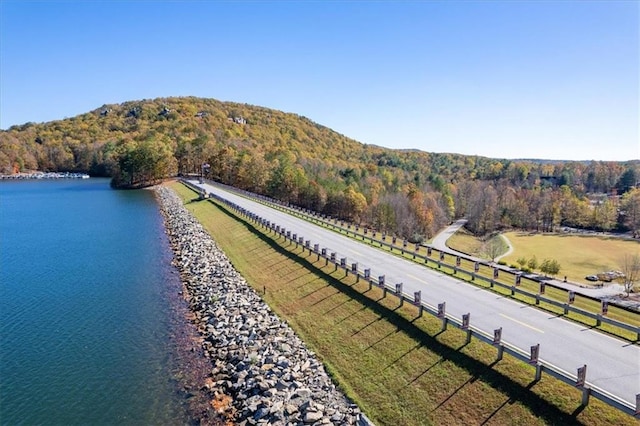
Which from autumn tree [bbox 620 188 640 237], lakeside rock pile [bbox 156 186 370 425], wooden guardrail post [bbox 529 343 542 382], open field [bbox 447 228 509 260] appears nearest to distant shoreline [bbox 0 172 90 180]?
open field [bbox 447 228 509 260]

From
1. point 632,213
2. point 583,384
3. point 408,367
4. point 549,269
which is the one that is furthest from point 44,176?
point 632,213

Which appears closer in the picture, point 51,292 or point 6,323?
point 6,323

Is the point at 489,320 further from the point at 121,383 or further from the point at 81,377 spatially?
the point at 81,377

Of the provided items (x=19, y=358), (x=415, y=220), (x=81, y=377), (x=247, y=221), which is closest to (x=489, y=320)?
(x=81, y=377)

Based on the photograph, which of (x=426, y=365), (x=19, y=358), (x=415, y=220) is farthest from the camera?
(x=415, y=220)

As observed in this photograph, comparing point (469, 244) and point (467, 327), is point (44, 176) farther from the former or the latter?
point (467, 327)

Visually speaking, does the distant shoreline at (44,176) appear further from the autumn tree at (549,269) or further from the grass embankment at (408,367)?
the grass embankment at (408,367)
